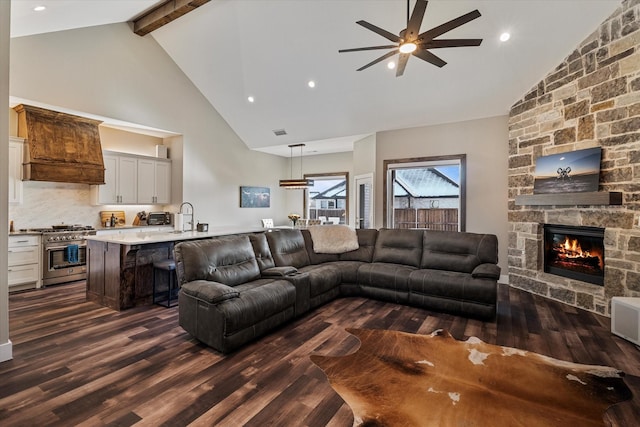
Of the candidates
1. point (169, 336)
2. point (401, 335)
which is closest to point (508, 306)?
point (401, 335)

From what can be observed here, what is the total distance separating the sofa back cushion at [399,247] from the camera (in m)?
4.83

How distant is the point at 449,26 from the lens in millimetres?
2896

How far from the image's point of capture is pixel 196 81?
22.6ft

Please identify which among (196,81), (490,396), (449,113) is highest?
(196,81)

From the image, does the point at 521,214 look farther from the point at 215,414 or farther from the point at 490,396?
the point at 215,414

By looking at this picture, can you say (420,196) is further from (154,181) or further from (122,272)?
(122,272)

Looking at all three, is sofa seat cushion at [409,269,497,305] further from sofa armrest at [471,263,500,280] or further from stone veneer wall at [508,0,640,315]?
stone veneer wall at [508,0,640,315]

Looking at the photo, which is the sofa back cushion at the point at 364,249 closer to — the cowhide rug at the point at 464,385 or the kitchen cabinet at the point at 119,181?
the cowhide rug at the point at 464,385

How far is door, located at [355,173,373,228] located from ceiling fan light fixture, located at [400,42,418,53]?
374 centimetres

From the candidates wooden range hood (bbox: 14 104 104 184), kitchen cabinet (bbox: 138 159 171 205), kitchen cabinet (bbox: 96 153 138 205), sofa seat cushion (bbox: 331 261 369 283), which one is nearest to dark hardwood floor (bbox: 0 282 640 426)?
sofa seat cushion (bbox: 331 261 369 283)

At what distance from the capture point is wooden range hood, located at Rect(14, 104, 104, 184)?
5.01 metres

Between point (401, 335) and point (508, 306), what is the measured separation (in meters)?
2.22

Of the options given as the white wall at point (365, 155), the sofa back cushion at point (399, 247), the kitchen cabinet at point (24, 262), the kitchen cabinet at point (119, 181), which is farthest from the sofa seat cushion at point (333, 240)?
the kitchen cabinet at point (24, 262)

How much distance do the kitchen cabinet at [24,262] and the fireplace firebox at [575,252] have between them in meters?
7.92
